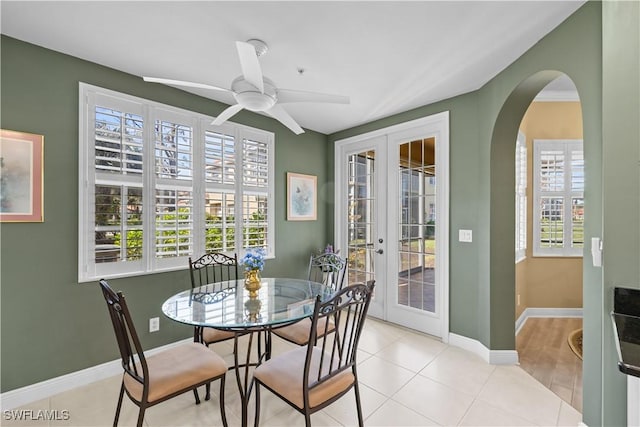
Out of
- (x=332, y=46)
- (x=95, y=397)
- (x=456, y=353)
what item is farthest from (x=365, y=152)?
(x=95, y=397)

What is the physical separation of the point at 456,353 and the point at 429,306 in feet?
1.85

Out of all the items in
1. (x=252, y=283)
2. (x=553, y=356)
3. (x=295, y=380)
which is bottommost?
(x=553, y=356)

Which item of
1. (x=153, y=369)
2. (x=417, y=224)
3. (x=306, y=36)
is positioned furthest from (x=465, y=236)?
(x=153, y=369)

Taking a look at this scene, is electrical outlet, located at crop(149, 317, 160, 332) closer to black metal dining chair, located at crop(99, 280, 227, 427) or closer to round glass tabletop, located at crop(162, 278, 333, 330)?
round glass tabletop, located at crop(162, 278, 333, 330)

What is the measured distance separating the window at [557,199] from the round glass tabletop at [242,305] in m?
3.28

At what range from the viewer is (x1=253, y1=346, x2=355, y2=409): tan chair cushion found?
155 cm

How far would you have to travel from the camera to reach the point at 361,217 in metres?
4.06

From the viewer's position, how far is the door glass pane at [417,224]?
3.32 metres

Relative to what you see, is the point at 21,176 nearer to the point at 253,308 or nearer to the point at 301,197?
the point at 253,308

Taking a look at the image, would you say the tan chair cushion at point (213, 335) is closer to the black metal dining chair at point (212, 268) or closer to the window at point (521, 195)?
the black metal dining chair at point (212, 268)

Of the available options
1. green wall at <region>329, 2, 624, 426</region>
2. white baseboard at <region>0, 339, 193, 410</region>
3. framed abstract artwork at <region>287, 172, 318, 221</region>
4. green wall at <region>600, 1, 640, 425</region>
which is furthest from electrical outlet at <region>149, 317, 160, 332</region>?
green wall at <region>600, 1, 640, 425</region>

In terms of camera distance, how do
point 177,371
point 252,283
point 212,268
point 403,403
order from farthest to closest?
1. point 212,268
2. point 252,283
3. point 403,403
4. point 177,371

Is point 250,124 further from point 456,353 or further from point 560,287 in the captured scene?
point 560,287

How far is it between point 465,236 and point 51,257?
365 cm
